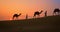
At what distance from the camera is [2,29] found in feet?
3.56

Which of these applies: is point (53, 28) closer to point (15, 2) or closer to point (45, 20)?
point (45, 20)

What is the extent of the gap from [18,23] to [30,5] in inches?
30.7

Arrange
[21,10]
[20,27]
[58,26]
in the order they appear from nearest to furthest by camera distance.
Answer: [58,26], [20,27], [21,10]

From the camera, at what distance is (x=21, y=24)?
1112mm

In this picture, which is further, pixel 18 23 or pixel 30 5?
pixel 30 5

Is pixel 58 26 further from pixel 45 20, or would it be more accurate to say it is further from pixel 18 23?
pixel 18 23

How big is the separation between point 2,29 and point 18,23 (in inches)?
5.0

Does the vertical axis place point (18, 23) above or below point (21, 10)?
below

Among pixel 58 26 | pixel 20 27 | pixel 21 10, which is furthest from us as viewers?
pixel 21 10

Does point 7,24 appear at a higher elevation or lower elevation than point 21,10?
lower

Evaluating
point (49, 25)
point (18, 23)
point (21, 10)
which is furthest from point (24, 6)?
point (49, 25)

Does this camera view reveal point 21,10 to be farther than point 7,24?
Yes

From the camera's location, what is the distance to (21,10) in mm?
1851

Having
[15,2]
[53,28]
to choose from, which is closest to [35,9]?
[15,2]
